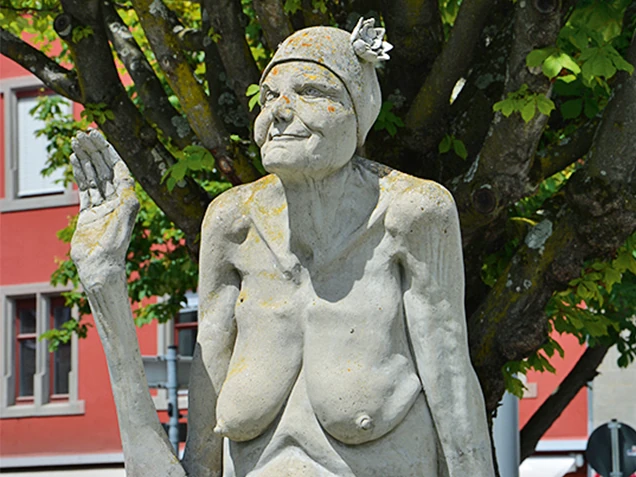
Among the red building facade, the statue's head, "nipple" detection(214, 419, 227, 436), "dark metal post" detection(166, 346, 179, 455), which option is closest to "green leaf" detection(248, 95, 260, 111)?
the statue's head

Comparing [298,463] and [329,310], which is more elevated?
[329,310]

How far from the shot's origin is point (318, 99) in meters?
5.10

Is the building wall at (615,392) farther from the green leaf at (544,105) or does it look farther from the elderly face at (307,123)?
the elderly face at (307,123)

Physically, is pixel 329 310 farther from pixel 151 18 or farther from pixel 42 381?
pixel 42 381

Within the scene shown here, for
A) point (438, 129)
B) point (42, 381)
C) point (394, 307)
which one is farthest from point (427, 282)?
point (42, 381)

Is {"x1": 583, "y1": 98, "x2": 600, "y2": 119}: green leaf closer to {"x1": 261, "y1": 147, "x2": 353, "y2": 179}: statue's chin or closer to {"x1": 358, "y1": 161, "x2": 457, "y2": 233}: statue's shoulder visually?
{"x1": 358, "y1": 161, "x2": 457, "y2": 233}: statue's shoulder

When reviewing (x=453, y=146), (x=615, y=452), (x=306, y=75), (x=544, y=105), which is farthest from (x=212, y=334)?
(x=615, y=452)

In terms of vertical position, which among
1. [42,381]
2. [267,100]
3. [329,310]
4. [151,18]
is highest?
[151,18]

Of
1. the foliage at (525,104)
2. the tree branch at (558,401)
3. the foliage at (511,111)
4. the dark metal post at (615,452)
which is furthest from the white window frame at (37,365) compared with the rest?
the foliage at (525,104)

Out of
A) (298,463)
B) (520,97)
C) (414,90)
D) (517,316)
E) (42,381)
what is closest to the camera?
(298,463)

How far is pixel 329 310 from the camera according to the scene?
16.6 feet

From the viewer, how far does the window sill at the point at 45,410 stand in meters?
29.3

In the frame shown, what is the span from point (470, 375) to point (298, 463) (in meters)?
0.59

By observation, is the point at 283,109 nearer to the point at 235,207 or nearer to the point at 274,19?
the point at 235,207
